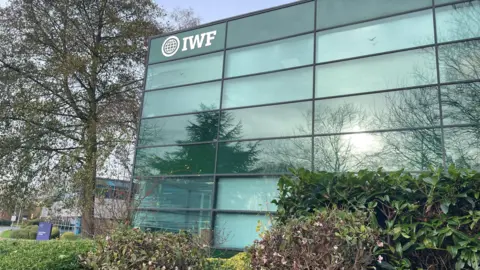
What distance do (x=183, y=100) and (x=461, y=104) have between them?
739cm

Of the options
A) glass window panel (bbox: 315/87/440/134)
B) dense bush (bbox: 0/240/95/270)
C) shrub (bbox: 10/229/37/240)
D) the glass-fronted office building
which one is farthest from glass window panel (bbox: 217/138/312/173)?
shrub (bbox: 10/229/37/240)

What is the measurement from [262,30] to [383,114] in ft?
14.0

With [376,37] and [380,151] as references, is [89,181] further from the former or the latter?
[376,37]

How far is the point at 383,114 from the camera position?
29.8 ft

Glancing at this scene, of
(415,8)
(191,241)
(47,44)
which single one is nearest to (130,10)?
(47,44)

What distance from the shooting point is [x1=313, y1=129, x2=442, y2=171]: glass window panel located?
332 inches

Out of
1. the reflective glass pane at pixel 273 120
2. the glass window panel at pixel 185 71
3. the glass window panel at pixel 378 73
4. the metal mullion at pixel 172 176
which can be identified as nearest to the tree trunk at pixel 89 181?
the metal mullion at pixel 172 176

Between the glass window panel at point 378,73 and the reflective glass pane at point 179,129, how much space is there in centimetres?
323

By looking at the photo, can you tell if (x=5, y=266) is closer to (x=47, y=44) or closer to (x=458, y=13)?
(x=458, y=13)

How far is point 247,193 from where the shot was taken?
32.9 ft

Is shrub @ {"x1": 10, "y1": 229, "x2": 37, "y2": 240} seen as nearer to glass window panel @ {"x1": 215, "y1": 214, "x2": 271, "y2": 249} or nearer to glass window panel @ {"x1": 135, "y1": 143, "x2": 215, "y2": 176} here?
glass window panel @ {"x1": 135, "y1": 143, "x2": 215, "y2": 176}

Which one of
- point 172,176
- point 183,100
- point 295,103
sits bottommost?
point 172,176

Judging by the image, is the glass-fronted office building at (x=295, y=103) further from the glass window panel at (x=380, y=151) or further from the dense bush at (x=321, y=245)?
the dense bush at (x=321, y=245)

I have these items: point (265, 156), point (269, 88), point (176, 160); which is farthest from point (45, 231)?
point (269, 88)
